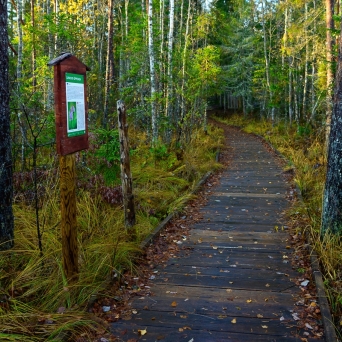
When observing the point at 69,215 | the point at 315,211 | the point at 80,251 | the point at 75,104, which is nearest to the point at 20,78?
the point at 80,251

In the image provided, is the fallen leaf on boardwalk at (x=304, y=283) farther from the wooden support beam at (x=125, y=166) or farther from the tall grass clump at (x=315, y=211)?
the wooden support beam at (x=125, y=166)

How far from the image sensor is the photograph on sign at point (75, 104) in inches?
150

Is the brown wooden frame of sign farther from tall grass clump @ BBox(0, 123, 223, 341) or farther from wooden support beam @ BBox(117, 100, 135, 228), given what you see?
wooden support beam @ BBox(117, 100, 135, 228)

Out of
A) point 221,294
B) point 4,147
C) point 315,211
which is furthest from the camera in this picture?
point 315,211

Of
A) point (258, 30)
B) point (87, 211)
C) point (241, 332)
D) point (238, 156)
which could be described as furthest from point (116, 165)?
point (258, 30)

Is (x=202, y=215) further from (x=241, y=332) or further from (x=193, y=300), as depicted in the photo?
(x=241, y=332)

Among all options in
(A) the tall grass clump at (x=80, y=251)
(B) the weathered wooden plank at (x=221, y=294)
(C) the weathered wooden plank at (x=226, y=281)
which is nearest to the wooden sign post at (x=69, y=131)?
(A) the tall grass clump at (x=80, y=251)

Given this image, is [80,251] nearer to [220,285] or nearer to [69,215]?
[69,215]

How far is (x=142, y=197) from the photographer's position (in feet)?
26.3

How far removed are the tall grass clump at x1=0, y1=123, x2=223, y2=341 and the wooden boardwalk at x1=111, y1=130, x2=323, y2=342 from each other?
0.49 metres

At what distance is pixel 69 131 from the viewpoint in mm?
3840

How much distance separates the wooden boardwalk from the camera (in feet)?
12.3

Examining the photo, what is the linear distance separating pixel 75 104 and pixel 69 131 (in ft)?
0.97

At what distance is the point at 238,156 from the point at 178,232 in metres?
10.9
